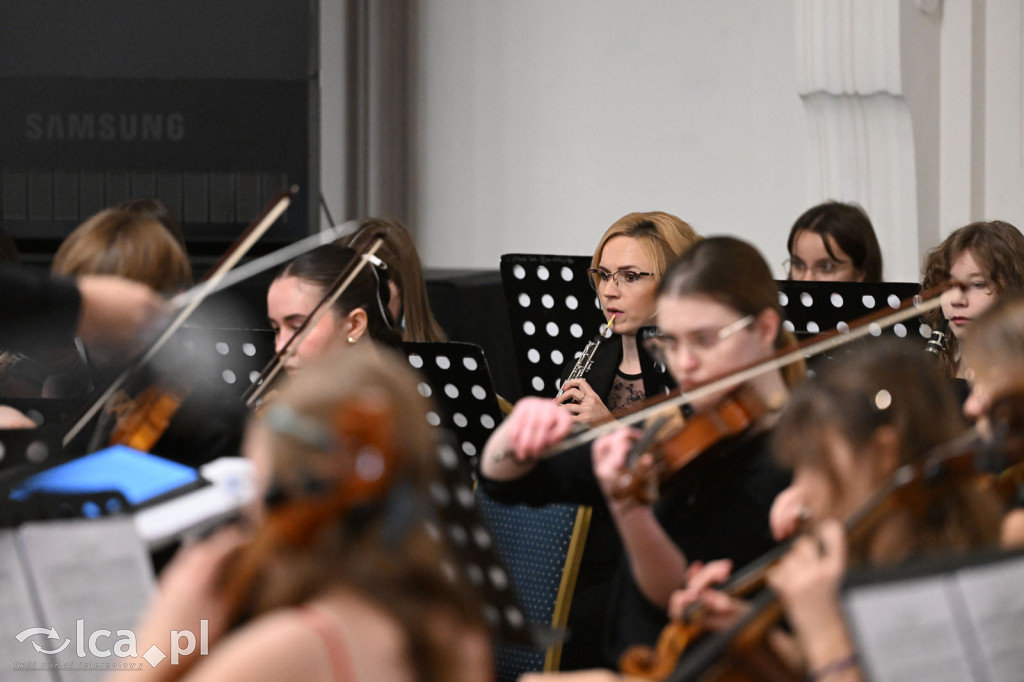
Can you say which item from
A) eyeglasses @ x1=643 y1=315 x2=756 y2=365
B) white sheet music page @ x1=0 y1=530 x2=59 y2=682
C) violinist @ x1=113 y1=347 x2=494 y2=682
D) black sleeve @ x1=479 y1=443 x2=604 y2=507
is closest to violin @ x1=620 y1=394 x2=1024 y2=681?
violinist @ x1=113 y1=347 x2=494 y2=682

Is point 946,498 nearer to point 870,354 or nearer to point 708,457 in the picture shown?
point 870,354

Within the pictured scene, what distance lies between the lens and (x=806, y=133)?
12.1ft

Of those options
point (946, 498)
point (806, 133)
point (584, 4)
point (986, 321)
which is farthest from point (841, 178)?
point (946, 498)

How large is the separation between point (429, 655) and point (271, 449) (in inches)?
8.5

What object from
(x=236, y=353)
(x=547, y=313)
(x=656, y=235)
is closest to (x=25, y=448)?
(x=236, y=353)

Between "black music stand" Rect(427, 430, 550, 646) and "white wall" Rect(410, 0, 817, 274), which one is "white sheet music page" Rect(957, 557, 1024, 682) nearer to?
"black music stand" Rect(427, 430, 550, 646)

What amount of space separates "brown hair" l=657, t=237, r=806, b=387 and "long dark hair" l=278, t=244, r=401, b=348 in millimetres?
776

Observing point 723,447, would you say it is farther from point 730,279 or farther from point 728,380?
point 730,279

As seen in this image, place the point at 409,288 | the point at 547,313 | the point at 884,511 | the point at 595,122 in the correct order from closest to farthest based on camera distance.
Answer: the point at 884,511 → the point at 547,313 → the point at 409,288 → the point at 595,122

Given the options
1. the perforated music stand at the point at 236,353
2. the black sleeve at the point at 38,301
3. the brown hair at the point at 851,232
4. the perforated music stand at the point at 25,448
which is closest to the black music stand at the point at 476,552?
the perforated music stand at the point at 25,448

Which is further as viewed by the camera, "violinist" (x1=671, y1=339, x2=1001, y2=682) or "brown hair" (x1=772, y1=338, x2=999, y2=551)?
"brown hair" (x1=772, y1=338, x2=999, y2=551)

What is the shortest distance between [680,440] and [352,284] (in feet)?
3.27

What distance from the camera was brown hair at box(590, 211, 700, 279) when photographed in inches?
111

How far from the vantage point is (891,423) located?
1.45 m
